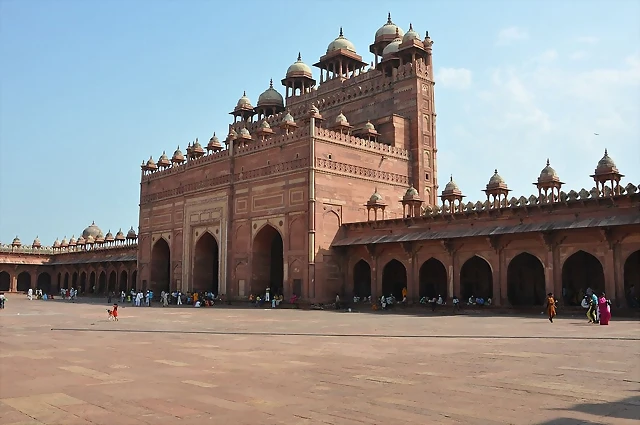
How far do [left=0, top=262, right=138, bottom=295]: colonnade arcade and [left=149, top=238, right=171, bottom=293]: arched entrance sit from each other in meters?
7.62

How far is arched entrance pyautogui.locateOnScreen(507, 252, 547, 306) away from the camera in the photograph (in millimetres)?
23438

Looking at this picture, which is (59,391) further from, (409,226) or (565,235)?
(409,226)

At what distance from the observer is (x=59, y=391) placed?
5.96 meters

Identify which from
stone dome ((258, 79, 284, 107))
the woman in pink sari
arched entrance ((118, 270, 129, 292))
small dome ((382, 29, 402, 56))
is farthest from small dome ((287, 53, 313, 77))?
the woman in pink sari

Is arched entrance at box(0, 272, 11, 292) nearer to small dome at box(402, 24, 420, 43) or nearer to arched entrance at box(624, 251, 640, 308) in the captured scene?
small dome at box(402, 24, 420, 43)

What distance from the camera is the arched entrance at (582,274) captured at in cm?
2208

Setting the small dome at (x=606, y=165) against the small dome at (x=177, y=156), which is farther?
the small dome at (x=177, y=156)

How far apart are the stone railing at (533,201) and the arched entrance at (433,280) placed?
2.98m

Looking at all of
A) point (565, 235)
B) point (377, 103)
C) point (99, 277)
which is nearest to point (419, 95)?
point (377, 103)

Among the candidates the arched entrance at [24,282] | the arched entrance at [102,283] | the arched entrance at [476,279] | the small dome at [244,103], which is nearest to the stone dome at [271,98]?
the small dome at [244,103]

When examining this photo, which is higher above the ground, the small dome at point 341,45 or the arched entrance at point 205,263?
the small dome at point 341,45

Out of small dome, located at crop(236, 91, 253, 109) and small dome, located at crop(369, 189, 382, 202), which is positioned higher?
small dome, located at crop(236, 91, 253, 109)

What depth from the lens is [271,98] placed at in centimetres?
3978

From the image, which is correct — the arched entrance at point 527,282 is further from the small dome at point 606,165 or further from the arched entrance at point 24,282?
the arched entrance at point 24,282
